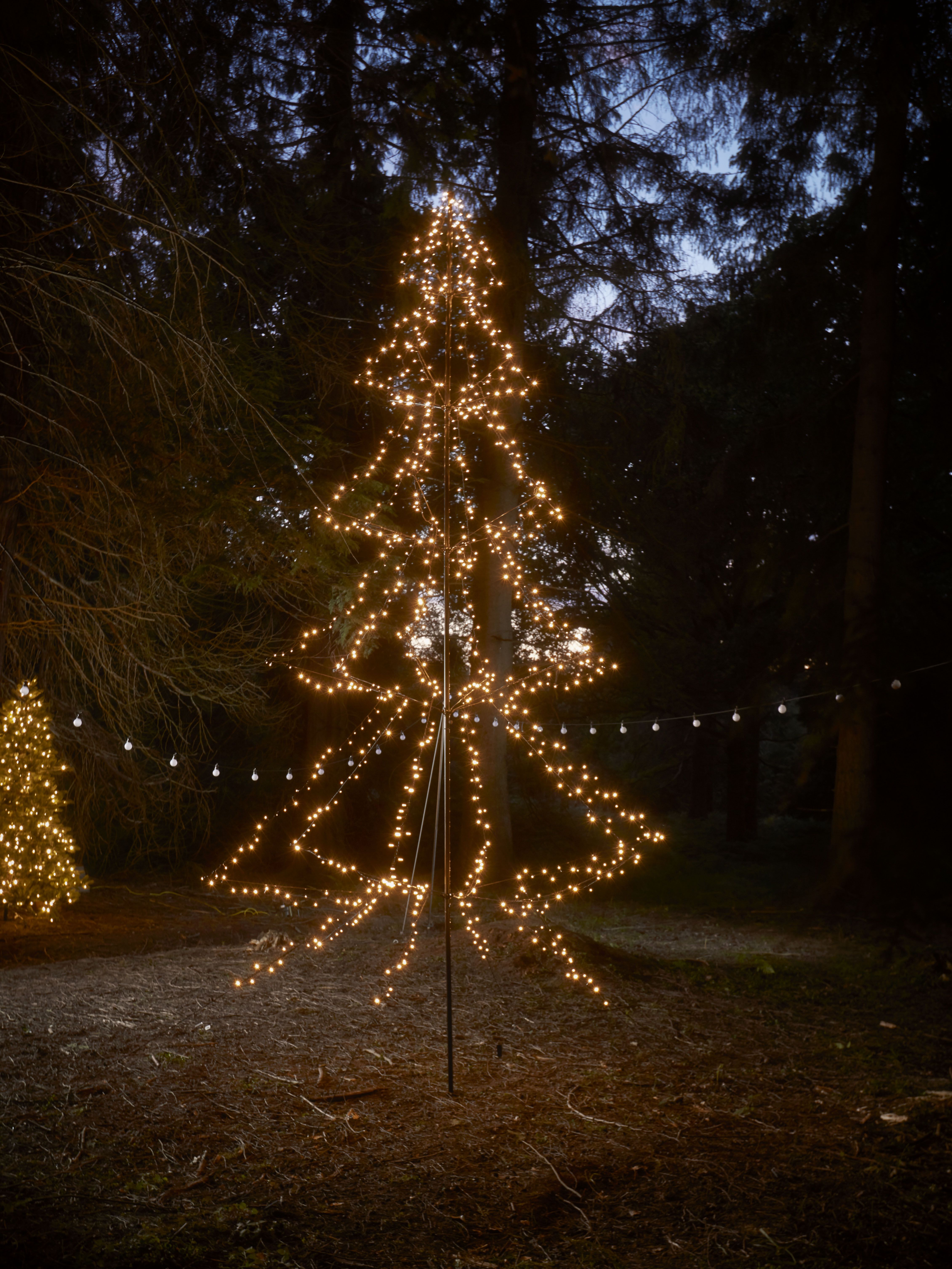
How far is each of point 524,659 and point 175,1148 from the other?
9.39 metres

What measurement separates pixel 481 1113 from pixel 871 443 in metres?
8.00

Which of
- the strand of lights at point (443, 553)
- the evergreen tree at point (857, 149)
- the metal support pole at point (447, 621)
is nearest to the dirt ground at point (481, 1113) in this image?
the metal support pole at point (447, 621)

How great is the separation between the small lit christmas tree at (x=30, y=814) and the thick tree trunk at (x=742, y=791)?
1008cm

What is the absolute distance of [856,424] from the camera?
9.80 metres

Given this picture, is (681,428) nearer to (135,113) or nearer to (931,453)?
(931,453)

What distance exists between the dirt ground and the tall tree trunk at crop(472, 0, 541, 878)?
3.97m

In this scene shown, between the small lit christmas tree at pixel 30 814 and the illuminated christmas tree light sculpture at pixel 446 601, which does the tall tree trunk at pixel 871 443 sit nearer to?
the illuminated christmas tree light sculpture at pixel 446 601

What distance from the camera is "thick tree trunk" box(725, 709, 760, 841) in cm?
1520

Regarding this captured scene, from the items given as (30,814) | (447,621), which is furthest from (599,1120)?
(30,814)

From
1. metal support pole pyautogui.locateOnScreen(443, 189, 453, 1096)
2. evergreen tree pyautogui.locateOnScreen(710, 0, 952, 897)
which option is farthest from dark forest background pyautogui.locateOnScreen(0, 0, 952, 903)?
metal support pole pyautogui.locateOnScreen(443, 189, 453, 1096)

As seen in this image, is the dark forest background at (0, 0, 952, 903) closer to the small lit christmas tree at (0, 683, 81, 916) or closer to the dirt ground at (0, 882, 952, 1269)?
the small lit christmas tree at (0, 683, 81, 916)

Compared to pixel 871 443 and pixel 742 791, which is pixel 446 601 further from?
pixel 742 791

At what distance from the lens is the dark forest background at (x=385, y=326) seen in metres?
5.89

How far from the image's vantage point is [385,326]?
31.1 feet
